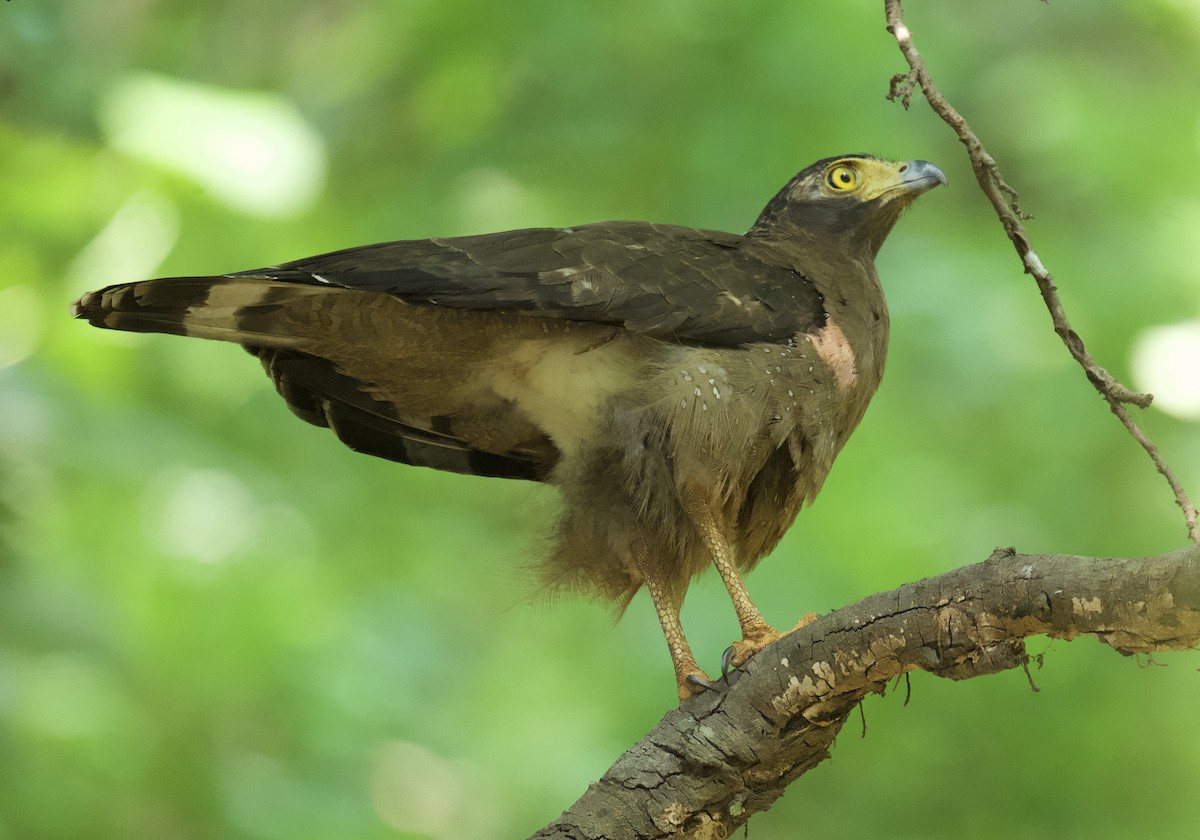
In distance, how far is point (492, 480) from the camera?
6.02 m

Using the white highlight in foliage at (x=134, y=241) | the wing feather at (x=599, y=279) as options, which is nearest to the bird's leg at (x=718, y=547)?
the wing feather at (x=599, y=279)

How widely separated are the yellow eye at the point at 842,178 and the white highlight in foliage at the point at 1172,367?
1666mm

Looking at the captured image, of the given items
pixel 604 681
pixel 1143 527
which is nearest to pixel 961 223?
pixel 1143 527

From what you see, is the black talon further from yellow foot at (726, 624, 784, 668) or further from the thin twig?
the thin twig

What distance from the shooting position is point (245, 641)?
5.27m

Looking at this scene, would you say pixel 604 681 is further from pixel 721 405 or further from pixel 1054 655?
pixel 721 405

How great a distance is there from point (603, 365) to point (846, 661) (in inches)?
46.1

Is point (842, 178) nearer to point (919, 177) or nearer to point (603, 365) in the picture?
point (919, 177)

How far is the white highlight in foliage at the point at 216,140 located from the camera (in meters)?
5.35

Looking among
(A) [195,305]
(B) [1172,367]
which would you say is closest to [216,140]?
(A) [195,305]

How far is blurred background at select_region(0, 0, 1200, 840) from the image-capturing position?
5.20 metres

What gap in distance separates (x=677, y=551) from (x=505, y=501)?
1368 millimetres

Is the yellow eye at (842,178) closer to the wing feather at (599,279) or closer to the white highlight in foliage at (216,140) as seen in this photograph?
the wing feather at (599,279)

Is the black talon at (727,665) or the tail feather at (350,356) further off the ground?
the tail feather at (350,356)
